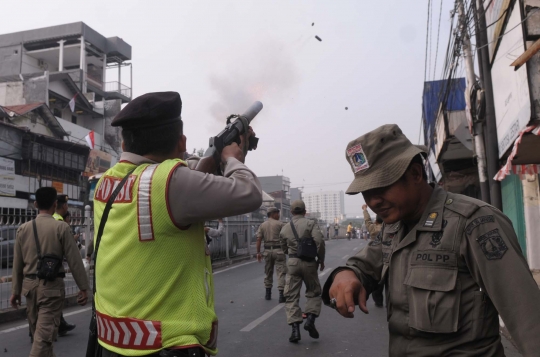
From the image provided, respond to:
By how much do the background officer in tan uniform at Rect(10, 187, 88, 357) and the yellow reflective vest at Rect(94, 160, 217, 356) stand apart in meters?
2.87

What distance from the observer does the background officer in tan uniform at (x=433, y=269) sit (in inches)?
55.2

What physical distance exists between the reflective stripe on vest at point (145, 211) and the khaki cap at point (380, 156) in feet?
2.57

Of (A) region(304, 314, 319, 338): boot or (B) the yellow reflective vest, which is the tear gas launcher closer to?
(B) the yellow reflective vest

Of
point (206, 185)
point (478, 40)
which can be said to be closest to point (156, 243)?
point (206, 185)

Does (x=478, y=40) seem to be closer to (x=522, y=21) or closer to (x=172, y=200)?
(x=522, y=21)

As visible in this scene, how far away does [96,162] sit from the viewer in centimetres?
2939

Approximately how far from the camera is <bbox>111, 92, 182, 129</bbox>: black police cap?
6.03 ft

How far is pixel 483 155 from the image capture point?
8.55 m

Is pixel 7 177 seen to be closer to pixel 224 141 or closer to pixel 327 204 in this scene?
pixel 224 141

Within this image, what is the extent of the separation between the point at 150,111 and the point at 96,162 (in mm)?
29568

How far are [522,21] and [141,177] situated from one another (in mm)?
6094

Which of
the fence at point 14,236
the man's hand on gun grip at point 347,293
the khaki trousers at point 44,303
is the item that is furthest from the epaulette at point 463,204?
the fence at point 14,236

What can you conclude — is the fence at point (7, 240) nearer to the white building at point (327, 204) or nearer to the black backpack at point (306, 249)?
the black backpack at point (306, 249)

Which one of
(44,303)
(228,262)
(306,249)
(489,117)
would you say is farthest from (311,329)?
(228,262)
